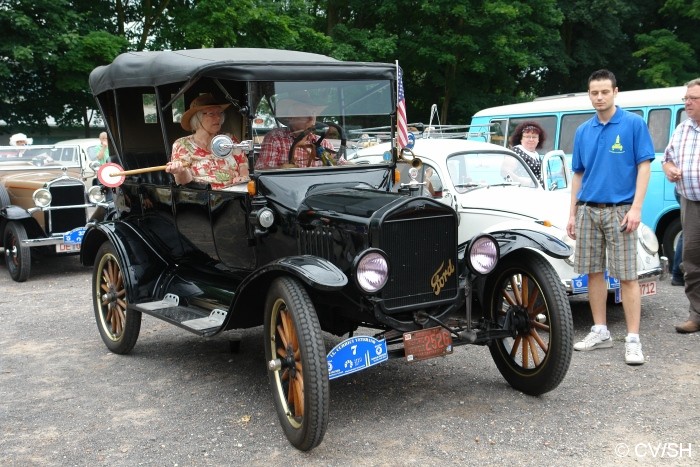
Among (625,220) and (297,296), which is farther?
(625,220)

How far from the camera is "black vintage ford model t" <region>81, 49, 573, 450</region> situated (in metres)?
3.97

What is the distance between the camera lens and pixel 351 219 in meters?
4.14

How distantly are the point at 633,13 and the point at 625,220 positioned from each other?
23.8 metres

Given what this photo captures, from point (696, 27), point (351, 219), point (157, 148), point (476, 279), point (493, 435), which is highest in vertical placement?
point (696, 27)

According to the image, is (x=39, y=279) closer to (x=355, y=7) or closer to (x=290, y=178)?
(x=290, y=178)

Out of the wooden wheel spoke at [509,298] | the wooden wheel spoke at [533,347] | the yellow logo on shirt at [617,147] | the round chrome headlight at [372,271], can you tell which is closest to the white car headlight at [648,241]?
the yellow logo on shirt at [617,147]

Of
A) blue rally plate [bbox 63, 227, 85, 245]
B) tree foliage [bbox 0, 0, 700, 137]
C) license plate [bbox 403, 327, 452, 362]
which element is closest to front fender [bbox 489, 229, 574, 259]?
license plate [bbox 403, 327, 452, 362]

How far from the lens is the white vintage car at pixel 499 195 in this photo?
639 cm

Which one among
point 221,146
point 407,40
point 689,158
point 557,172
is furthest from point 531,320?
point 407,40

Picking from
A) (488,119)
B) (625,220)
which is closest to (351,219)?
(625,220)

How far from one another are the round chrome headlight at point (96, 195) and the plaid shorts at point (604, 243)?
6594mm

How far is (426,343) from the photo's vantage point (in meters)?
4.04

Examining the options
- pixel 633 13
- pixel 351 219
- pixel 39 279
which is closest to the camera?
pixel 351 219

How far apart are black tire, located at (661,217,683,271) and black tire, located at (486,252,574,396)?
4.57 metres
